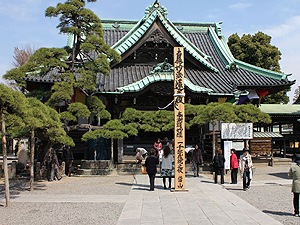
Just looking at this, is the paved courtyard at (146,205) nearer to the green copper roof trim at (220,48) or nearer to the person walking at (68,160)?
the person walking at (68,160)

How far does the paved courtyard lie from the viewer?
717 centimetres

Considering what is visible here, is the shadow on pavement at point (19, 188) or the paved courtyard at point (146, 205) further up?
the paved courtyard at point (146, 205)

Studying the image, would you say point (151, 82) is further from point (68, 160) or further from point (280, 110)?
point (280, 110)

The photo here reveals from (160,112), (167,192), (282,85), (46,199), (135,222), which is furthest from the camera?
(282,85)

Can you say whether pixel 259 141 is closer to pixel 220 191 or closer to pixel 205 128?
pixel 205 128

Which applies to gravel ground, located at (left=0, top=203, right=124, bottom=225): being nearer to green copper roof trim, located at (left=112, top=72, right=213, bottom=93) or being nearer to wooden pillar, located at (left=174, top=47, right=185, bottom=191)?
wooden pillar, located at (left=174, top=47, right=185, bottom=191)

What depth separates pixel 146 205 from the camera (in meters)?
8.52

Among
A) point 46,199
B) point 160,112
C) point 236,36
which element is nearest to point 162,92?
point 160,112

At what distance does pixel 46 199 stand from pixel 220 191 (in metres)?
6.26

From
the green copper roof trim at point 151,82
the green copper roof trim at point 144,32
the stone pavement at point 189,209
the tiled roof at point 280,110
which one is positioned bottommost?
the stone pavement at point 189,209

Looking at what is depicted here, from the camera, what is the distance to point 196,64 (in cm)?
2095

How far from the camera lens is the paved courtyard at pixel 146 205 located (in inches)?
282

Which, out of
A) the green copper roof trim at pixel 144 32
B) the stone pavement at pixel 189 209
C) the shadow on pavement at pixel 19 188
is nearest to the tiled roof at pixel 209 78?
the green copper roof trim at pixel 144 32

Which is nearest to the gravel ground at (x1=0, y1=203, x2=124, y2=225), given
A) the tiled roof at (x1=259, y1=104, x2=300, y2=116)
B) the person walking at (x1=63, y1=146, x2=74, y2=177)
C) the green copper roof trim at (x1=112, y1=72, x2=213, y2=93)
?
the person walking at (x1=63, y1=146, x2=74, y2=177)
